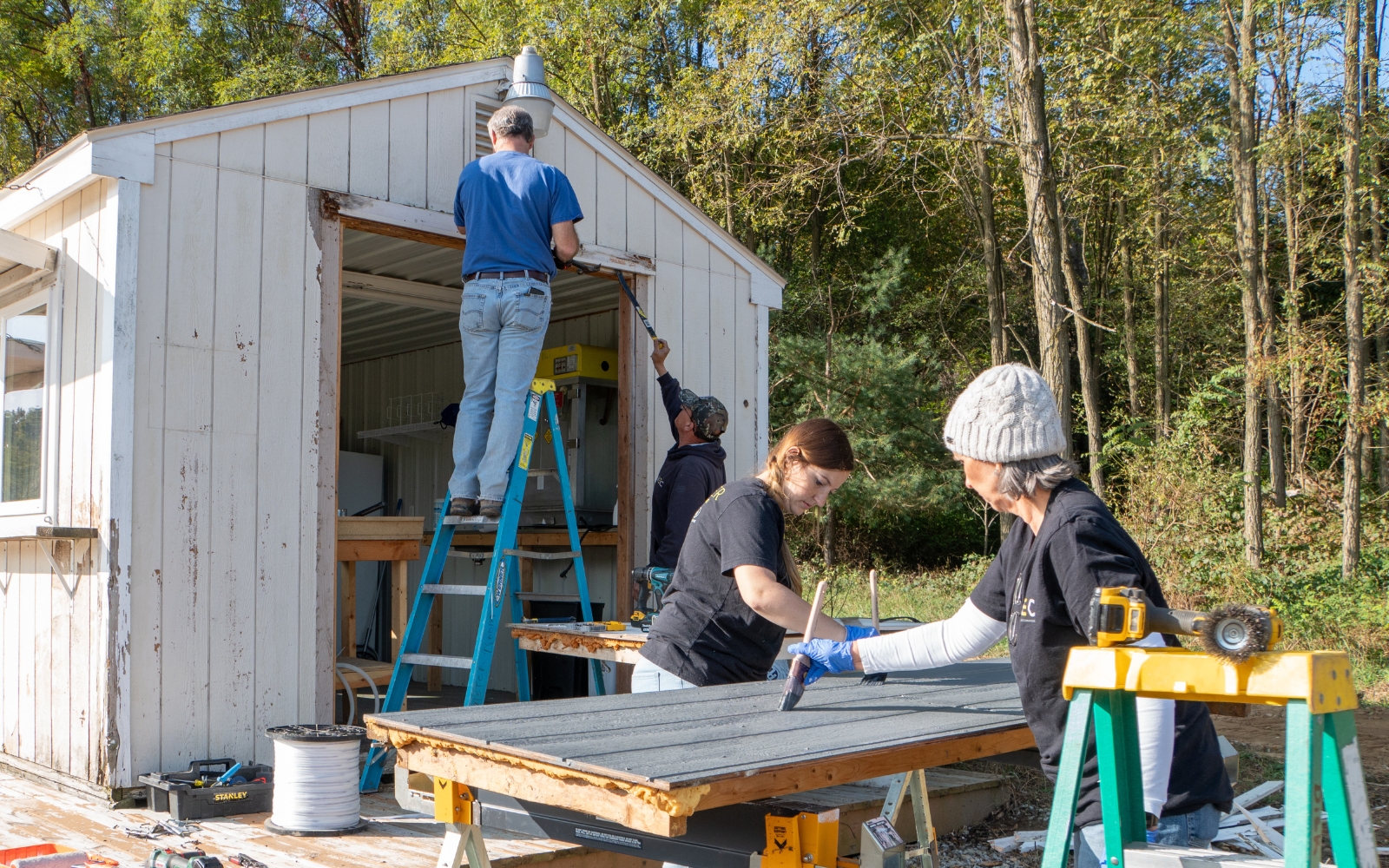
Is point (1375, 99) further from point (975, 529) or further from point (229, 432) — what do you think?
point (229, 432)

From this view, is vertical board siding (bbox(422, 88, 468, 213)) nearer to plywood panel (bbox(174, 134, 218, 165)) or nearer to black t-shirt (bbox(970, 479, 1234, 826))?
plywood panel (bbox(174, 134, 218, 165))

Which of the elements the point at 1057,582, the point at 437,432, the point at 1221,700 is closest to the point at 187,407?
the point at 1057,582

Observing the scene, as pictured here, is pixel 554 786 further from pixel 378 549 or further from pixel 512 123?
pixel 378 549

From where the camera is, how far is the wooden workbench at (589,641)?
4.81 meters

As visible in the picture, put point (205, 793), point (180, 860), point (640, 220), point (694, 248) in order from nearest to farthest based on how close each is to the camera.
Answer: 1. point (180, 860)
2. point (205, 793)
3. point (640, 220)
4. point (694, 248)

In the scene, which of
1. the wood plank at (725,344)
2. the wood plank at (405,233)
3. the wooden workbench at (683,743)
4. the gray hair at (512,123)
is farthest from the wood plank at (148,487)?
the wood plank at (725,344)

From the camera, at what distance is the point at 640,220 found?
622 centimetres

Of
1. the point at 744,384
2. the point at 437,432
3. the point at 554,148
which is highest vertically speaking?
the point at 554,148

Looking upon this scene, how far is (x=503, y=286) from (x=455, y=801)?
3.10 meters

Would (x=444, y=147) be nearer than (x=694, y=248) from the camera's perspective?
Yes

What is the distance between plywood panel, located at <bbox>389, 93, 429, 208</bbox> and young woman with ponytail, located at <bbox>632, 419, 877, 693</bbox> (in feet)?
9.28

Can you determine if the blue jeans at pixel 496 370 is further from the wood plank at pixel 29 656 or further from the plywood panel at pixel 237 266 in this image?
the wood plank at pixel 29 656

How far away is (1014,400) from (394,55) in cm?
1847

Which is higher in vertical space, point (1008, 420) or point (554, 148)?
point (554, 148)
